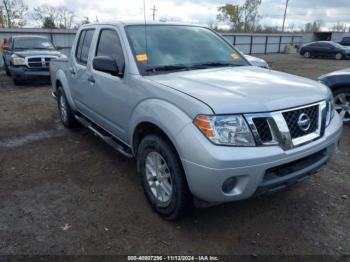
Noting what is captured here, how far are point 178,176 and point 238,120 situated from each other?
2.26ft

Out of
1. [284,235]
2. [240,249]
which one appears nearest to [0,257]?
[240,249]

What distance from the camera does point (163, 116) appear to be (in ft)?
9.00

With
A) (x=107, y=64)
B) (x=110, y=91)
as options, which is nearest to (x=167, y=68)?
(x=107, y=64)

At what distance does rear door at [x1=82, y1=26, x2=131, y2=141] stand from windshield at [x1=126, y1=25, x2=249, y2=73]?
227mm

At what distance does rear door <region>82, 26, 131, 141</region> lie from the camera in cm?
349

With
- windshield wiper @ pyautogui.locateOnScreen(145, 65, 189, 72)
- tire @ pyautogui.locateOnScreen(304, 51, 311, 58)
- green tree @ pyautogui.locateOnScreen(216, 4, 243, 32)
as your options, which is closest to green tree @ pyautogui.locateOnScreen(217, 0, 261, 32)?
green tree @ pyautogui.locateOnScreen(216, 4, 243, 32)

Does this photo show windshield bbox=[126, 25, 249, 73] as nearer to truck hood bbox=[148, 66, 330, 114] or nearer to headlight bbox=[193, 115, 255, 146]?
truck hood bbox=[148, 66, 330, 114]

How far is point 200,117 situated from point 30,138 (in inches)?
160

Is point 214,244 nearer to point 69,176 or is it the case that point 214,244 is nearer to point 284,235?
point 284,235

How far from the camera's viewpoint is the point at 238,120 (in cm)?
244

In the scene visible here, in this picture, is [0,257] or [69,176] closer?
[0,257]

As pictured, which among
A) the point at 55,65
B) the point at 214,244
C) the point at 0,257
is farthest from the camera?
the point at 55,65

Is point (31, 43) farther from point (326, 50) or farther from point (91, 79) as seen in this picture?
point (326, 50)

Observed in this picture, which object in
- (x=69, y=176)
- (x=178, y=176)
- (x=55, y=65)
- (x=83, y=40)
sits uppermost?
(x=83, y=40)
